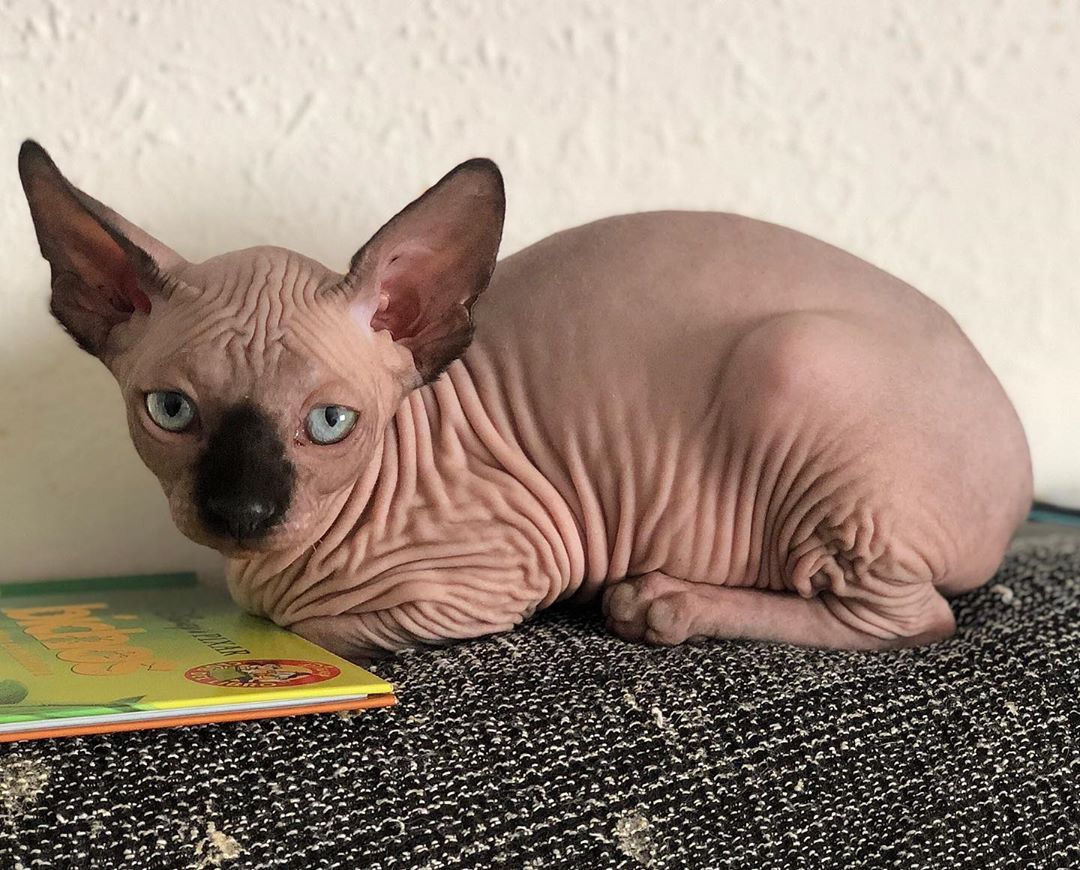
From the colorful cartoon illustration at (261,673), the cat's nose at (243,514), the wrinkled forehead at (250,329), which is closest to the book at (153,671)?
the colorful cartoon illustration at (261,673)

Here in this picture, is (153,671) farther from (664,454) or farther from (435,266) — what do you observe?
(664,454)

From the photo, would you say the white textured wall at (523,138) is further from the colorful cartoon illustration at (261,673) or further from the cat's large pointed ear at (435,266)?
the colorful cartoon illustration at (261,673)

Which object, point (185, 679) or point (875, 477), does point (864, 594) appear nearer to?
point (875, 477)

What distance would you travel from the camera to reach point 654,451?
1.08 metres

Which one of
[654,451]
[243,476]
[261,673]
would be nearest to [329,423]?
[243,476]

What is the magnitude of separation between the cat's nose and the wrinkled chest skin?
6.4 inches

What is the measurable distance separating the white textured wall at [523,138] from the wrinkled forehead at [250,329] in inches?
13.0

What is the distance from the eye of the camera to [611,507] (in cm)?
110

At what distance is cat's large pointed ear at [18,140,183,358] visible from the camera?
34.8 inches

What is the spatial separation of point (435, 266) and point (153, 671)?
1.28 ft

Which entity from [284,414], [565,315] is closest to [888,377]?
[565,315]

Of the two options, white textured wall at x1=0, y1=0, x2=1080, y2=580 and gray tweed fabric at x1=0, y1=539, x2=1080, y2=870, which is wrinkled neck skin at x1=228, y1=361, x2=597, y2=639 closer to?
gray tweed fabric at x1=0, y1=539, x2=1080, y2=870

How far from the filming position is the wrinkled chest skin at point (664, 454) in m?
1.04

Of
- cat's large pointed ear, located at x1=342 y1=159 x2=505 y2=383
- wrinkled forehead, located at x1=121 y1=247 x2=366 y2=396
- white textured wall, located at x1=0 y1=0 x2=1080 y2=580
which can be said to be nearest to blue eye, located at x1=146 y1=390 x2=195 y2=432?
wrinkled forehead, located at x1=121 y1=247 x2=366 y2=396
